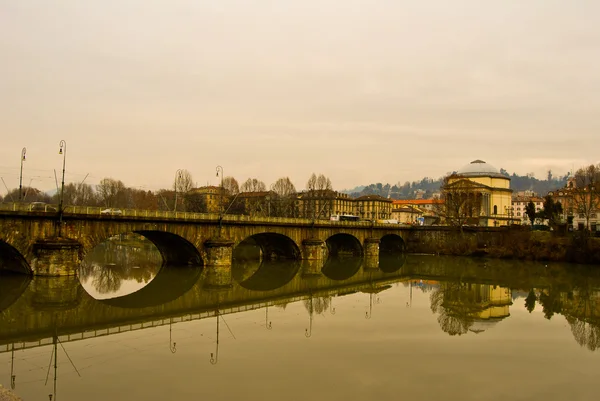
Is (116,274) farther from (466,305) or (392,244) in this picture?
(392,244)

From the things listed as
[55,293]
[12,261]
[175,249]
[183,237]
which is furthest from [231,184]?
[55,293]

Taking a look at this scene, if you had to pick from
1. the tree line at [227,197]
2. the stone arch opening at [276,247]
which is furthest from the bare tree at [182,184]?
the stone arch opening at [276,247]

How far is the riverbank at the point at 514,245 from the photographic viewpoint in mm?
65250

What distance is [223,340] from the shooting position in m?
22.0

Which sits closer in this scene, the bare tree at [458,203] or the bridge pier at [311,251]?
the bridge pier at [311,251]

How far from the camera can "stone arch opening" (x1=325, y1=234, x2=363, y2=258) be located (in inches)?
2926

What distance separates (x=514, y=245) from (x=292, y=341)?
193 ft

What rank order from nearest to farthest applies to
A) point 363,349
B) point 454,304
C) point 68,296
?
point 363,349 → point 68,296 → point 454,304

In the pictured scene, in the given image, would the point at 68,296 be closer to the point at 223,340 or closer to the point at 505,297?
the point at 223,340

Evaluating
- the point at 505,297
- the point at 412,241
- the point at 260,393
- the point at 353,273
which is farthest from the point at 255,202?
the point at 260,393

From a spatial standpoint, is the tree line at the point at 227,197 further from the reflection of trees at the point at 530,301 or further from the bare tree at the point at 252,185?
the reflection of trees at the point at 530,301

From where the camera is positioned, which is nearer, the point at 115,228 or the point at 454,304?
the point at 454,304

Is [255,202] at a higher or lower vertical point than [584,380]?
higher

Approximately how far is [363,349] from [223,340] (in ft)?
19.4
